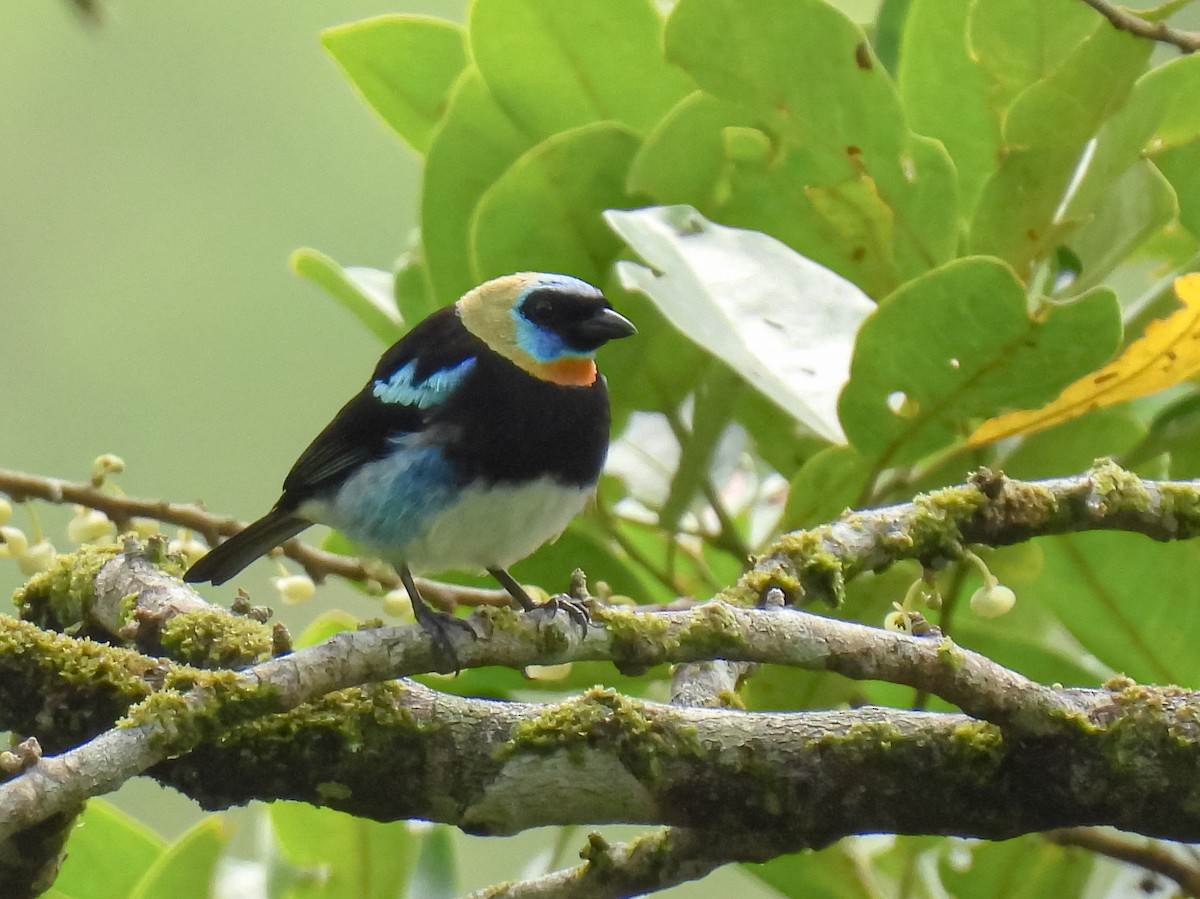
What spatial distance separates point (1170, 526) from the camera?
1497 millimetres

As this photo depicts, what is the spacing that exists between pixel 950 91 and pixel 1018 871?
1.08 m

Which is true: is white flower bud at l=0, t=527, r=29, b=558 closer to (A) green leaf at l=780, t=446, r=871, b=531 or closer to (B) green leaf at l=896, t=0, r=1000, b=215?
(A) green leaf at l=780, t=446, r=871, b=531

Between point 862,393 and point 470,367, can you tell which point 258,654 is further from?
point 862,393

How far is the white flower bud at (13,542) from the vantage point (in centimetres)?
179

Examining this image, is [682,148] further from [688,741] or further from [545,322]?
[688,741]

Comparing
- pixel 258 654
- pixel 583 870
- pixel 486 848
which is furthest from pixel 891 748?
pixel 486 848

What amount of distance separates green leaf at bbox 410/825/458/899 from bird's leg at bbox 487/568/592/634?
347mm

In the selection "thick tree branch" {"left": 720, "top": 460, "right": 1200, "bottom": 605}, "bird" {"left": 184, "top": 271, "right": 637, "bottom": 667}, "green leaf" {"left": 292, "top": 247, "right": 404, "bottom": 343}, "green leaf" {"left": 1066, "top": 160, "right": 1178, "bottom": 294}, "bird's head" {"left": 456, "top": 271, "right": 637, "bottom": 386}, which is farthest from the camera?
"green leaf" {"left": 292, "top": 247, "right": 404, "bottom": 343}

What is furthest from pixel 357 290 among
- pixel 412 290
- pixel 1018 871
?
pixel 1018 871

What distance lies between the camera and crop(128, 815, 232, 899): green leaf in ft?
5.24

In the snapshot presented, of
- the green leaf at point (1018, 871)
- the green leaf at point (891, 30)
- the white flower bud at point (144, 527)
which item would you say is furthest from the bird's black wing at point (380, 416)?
the green leaf at point (1018, 871)

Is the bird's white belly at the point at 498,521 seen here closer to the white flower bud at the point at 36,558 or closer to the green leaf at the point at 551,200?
the green leaf at the point at 551,200

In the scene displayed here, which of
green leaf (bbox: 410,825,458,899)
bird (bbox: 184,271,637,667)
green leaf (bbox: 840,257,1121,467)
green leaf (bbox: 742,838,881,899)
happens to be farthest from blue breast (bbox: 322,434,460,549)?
green leaf (bbox: 742,838,881,899)

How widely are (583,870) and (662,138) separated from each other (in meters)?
0.92
